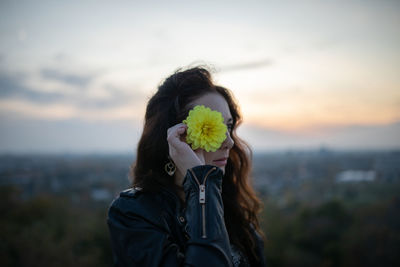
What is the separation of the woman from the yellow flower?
37mm

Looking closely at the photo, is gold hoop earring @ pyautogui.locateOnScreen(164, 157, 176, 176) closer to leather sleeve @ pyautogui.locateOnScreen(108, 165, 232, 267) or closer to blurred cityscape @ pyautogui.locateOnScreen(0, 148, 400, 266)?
leather sleeve @ pyautogui.locateOnScreen(108, 165, 232, 267)

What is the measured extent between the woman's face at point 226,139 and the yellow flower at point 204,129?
0.86 ft

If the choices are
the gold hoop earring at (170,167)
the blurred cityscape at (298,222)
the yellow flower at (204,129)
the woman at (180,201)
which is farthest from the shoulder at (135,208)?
the blurred cityscape at (298,222)

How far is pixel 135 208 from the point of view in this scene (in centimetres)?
197

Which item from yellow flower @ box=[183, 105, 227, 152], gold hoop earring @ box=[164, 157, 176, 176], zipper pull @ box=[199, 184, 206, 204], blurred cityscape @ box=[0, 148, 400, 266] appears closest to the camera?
zipper pull @ box=[199, 184, 206, 204]

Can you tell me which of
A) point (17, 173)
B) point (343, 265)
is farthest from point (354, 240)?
point (17, 173)

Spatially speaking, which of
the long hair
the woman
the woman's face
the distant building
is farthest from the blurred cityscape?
the woman's face

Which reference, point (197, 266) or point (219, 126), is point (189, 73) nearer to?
point (219, 126)

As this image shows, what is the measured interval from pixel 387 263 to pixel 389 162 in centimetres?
705

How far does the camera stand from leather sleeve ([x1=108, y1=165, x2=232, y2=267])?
5.47 feet

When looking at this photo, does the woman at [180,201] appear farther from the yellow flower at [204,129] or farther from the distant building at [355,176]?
the distant building at [355,176]

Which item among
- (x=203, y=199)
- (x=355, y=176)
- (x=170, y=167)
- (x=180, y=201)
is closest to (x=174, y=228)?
(x=180, y=201)

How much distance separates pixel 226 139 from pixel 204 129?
0.42m

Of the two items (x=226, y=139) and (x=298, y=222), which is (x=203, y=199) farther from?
(x=298, y=222)
